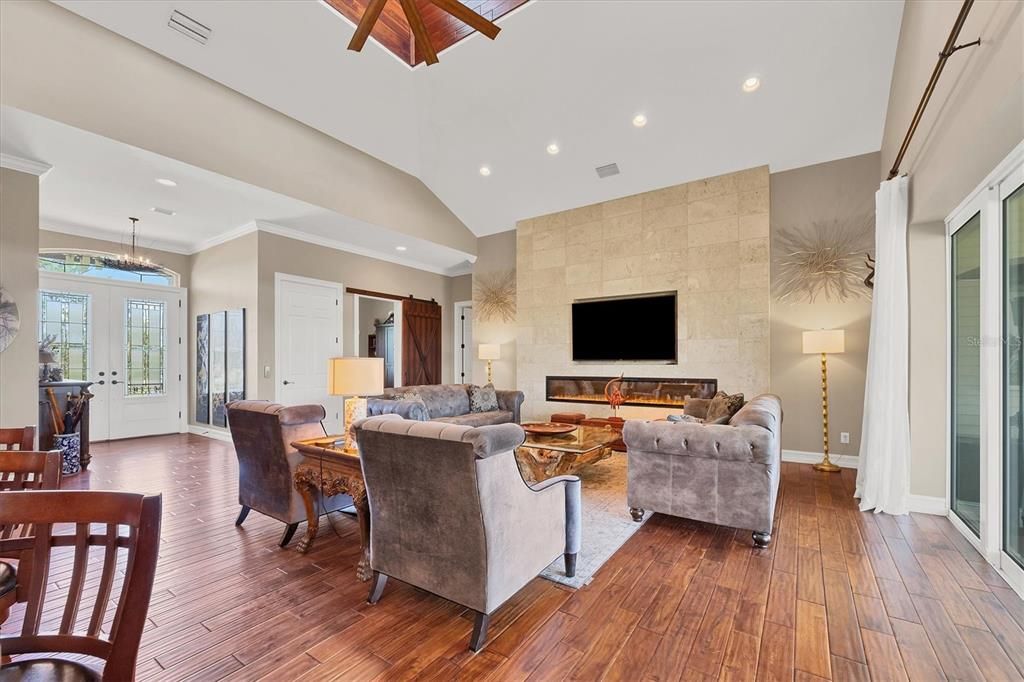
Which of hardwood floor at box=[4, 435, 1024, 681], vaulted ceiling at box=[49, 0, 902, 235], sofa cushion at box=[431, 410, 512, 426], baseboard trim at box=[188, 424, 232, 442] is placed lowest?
baseboard trim at box=[188, 424, 232, 442]

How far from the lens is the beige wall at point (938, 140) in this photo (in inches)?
77.7

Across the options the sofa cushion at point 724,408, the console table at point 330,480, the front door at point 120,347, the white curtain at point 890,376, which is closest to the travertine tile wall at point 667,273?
the sofa cushion at point 724,408

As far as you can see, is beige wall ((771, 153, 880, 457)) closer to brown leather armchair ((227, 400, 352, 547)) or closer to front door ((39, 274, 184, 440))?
brown leather armchair ((227, 400, 352, 547))

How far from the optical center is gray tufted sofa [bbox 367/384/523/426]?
4664mm

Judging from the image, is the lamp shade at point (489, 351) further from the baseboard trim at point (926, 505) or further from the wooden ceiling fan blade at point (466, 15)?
the baseboard trim at point (926, 505)

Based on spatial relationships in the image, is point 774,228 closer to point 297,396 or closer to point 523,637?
point 523,637

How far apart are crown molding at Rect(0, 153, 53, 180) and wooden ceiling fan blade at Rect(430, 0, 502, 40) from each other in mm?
4153

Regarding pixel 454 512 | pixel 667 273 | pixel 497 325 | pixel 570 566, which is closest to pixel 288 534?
pixel 454 512

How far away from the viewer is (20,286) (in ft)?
13.1

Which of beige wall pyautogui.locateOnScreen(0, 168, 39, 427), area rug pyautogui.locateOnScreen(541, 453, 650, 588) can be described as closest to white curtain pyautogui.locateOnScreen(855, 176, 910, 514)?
area rug pyautogui.locateOnScreen(541, 453, 650, 588)

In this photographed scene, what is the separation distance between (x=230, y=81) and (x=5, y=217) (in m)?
2.34

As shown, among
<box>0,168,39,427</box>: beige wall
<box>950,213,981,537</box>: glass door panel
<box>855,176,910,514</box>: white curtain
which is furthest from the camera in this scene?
<box>0,168,39,427</box>: beige wall

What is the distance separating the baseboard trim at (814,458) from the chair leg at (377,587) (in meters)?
4.87

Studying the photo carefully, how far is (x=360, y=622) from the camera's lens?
2043 millimetres
